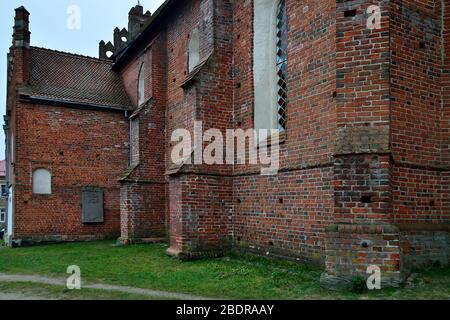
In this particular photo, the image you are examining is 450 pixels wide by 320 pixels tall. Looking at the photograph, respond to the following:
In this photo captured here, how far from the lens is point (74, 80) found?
1902cm

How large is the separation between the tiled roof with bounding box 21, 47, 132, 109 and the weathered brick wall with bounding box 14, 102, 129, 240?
2.06 ft

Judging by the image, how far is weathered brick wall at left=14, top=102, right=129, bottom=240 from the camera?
1622cm

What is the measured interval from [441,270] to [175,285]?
4.48 m

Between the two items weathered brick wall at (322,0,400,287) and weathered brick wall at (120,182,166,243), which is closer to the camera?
weathered brick wall at (322,0,400,287)

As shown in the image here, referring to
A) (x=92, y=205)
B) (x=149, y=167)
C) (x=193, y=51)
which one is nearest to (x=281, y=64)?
(x=193, y=51)

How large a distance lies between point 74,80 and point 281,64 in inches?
492

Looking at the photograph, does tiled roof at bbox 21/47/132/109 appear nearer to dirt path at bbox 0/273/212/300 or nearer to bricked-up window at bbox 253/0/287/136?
bricked-up window at bbox 253/0/287/136

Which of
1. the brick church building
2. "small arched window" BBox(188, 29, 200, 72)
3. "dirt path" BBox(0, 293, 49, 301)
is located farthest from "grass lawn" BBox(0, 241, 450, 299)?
"small arched window" BBox(188, 29, 200, 72)

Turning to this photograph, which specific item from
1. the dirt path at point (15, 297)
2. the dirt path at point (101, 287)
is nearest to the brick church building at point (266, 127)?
the dirt path at point (101, 287)

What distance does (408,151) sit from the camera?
23.6 ft

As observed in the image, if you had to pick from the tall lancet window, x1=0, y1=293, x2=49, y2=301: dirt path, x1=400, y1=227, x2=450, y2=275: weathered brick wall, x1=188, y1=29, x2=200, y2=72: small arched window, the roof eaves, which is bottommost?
x1=0, y1=293, x2=49, y2=301: dirt path

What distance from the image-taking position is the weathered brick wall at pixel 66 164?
1622 centimetres
